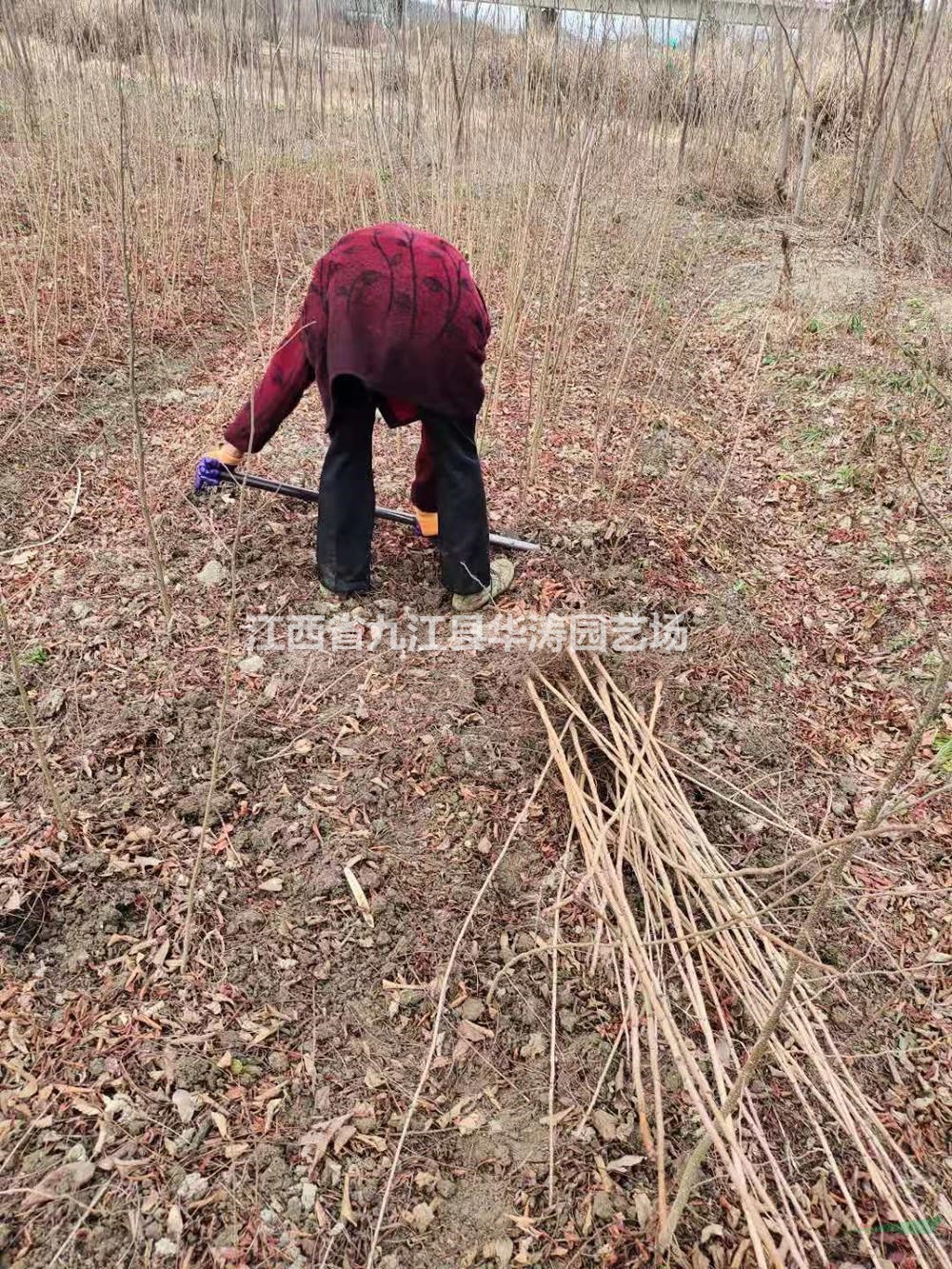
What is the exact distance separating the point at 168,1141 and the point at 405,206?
427 cm

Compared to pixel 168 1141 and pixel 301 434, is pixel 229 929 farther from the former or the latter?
pixel 301 434

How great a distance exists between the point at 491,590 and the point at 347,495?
46 centimetres

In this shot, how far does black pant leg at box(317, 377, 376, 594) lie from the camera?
184 centimetres

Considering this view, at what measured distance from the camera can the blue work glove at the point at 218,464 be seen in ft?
6.79

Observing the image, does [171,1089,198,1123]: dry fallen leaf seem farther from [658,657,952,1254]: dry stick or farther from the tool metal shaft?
the tool metal shaft

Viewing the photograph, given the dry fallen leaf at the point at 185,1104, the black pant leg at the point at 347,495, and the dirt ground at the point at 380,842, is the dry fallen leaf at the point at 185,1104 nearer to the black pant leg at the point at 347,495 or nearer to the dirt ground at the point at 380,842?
the dirt ground at the point at 380,842

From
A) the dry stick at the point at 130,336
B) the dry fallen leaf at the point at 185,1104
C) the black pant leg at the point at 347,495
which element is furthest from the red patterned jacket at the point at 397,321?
the dry fallen leaf at the point at 185,1104

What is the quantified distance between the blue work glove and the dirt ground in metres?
0.24

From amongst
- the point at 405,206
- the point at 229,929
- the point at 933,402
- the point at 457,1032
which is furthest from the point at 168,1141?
the point at 405,206

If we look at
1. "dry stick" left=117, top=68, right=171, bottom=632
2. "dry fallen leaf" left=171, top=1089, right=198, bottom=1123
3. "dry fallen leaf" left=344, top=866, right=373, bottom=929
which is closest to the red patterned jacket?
"dry stick" left=117, top=68, right=171, bottom=632

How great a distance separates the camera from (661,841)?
1623 millimetres

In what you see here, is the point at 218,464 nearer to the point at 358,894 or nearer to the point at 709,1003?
the point at 358,894

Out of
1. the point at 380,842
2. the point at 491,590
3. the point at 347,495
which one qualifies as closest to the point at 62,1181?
the point at 380,842

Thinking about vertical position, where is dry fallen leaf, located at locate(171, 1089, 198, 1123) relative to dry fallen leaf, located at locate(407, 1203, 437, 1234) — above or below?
above
